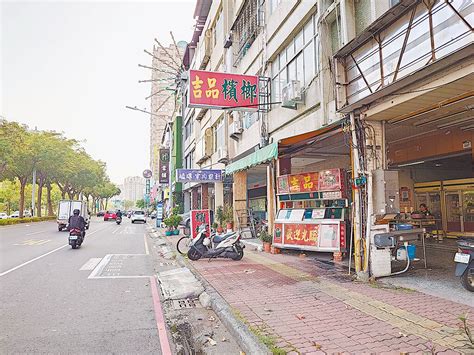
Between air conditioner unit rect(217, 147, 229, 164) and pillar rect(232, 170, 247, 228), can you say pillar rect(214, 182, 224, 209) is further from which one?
pillar rect(232, 170, 247, 228)

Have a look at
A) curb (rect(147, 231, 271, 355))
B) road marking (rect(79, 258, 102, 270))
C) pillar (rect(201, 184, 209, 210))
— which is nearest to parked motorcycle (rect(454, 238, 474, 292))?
curb (rect(147, 231, 271, 355))

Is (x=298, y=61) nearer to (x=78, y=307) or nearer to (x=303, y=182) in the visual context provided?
(x=303, y=182)

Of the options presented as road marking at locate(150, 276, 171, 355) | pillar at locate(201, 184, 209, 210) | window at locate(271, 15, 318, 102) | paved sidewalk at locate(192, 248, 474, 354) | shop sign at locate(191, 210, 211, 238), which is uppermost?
window at locate(271, 15, 318, 102)

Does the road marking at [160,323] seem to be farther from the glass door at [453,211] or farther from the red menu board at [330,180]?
the glass door at [453,211]

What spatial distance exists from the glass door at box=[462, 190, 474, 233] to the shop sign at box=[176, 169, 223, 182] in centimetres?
1142

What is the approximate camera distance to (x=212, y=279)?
26.6ft

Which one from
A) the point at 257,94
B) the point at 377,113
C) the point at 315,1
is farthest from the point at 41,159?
the point at 377,113

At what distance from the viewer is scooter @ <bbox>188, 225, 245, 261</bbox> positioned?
34.8 ft

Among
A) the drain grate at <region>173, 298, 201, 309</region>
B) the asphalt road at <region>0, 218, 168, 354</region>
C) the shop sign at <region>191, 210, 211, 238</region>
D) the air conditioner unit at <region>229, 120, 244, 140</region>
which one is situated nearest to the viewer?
the asphalt road at <region>0, 218, 168, 354</region>

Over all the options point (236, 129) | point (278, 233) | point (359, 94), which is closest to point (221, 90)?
point (278, 233)

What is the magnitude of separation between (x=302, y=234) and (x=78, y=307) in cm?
646

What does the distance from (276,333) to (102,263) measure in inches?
306

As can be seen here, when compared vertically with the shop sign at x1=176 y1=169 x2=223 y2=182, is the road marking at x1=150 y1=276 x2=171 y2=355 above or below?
below

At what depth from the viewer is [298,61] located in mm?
11664
